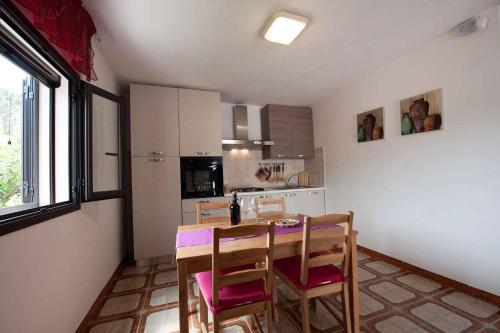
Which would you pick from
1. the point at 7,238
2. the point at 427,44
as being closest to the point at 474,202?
the point at 427,44

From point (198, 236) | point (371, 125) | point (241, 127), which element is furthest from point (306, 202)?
point (198, 236)

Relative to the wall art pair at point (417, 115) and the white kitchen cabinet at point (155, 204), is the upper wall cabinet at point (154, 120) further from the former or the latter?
the wall art pair at point (417, 115)

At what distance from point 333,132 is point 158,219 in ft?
9.65

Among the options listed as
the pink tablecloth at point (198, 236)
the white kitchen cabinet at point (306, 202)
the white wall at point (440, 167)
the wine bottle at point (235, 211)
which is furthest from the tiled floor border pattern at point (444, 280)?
the wine bottle at point (235, 211)

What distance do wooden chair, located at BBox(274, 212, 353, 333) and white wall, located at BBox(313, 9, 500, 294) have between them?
140 centimetres

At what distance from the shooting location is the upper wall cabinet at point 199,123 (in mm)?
2980

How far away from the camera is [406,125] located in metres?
2.43

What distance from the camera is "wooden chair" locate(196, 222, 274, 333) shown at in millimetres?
1154

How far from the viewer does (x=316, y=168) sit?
3.99m

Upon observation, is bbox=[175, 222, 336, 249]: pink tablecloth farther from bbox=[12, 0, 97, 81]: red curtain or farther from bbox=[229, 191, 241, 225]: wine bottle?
bbox=[12, 0, 97, 81]: red curtain

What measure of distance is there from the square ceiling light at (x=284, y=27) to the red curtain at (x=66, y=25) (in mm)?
1369

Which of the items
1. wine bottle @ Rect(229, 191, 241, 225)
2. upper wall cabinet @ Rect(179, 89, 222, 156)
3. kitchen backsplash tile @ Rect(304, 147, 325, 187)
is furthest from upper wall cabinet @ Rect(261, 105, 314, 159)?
wine bottle @ Rect(229, 191, 241, 225)

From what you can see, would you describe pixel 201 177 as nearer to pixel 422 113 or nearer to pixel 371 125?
pixel 371 125

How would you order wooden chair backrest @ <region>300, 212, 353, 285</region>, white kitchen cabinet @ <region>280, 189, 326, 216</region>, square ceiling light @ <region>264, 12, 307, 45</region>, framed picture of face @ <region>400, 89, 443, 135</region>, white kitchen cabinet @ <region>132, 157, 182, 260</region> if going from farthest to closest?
white kitchen cabinet @ <region>280, 189, 326, 216</region>, white kitchen cabinet @ <region>132, 157, 182, 260</region>, framed picture of face @ <region>400, 89, 443, 135</region>, square ceiling light @ <region>264, 12, 307, 45</region>, wooden chair backrest @ <region>300, 212, 353, 285</region>
